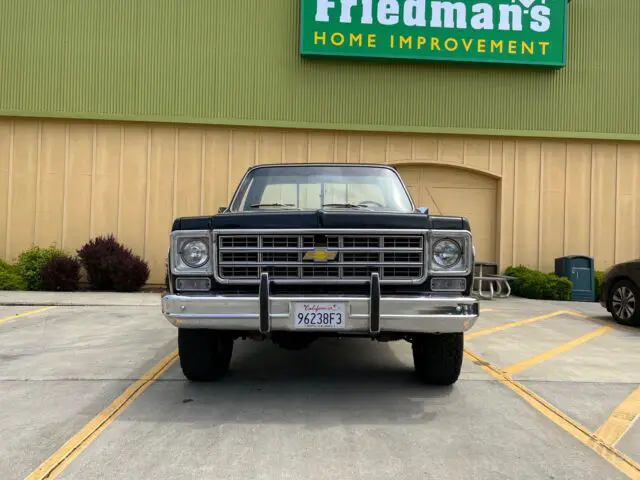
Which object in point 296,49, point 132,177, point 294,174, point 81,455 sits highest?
point 296,49

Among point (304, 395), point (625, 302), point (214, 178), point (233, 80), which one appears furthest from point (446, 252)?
point (233, 80)

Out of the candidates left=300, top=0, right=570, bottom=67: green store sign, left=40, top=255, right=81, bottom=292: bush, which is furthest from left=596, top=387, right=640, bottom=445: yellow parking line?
left=40, top=255, right=81, bottom=292: bush

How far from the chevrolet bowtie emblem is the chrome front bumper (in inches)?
13.2

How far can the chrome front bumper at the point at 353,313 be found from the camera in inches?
154

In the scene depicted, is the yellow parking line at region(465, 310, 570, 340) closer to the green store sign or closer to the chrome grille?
the chrome grille

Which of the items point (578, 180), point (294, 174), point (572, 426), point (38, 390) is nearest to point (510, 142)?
point (578, 180)

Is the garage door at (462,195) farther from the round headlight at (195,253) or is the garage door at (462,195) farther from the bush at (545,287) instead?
the round headlight at (195,253)

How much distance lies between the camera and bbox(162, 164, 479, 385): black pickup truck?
3918 millimetres

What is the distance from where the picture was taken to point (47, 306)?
32.9ft

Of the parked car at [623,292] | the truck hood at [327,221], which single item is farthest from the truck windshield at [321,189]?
the parked car at [623,292]

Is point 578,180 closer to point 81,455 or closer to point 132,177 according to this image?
point 132,177

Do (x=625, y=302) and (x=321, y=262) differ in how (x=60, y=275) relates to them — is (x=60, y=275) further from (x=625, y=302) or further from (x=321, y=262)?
(x=625, y=302)

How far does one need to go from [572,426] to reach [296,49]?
11412mm

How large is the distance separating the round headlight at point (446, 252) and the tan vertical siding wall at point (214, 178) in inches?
373
